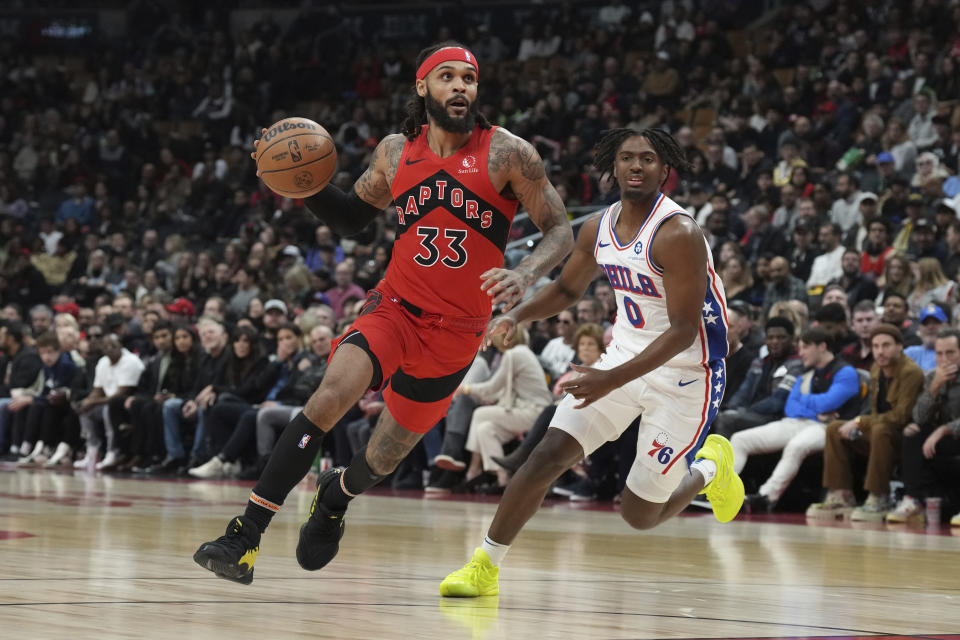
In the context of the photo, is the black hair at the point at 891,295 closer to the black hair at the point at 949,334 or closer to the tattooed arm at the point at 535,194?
the black hair at the point at 949,334

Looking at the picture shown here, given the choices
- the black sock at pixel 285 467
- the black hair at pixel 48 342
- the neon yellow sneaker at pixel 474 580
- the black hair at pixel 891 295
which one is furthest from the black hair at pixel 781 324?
the black hair at pixel 48 342

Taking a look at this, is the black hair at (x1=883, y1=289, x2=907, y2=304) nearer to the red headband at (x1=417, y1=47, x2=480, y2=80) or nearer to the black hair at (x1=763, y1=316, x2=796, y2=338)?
the black hair at (x1=763, y1=316, x2=796, y2=338)

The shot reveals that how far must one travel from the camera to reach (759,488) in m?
10.0

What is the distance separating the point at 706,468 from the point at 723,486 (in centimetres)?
21

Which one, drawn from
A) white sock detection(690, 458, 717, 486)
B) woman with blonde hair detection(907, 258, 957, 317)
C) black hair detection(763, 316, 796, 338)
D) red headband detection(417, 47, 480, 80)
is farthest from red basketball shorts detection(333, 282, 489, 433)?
woman with blonde hair detection(907, 258, 957, 317)

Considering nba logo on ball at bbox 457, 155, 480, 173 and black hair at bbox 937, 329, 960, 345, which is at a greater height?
nba logo on ball at bbox 457, 155, 480, 173

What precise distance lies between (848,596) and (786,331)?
5473 millimetres

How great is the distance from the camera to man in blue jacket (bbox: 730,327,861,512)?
9.50 meters

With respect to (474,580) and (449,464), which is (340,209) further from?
(449,464)

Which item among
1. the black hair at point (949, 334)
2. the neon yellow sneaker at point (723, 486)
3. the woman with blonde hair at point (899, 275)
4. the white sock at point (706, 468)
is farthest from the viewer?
the woman with blonde hair at point (899, 275)

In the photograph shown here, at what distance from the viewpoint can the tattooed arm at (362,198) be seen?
17.3 ft

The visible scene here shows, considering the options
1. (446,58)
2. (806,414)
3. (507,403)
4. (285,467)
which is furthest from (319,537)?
(507,403)

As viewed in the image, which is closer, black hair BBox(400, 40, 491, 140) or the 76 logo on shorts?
the 76 logo on shorts

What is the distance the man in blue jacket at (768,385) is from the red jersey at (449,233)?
519cm
